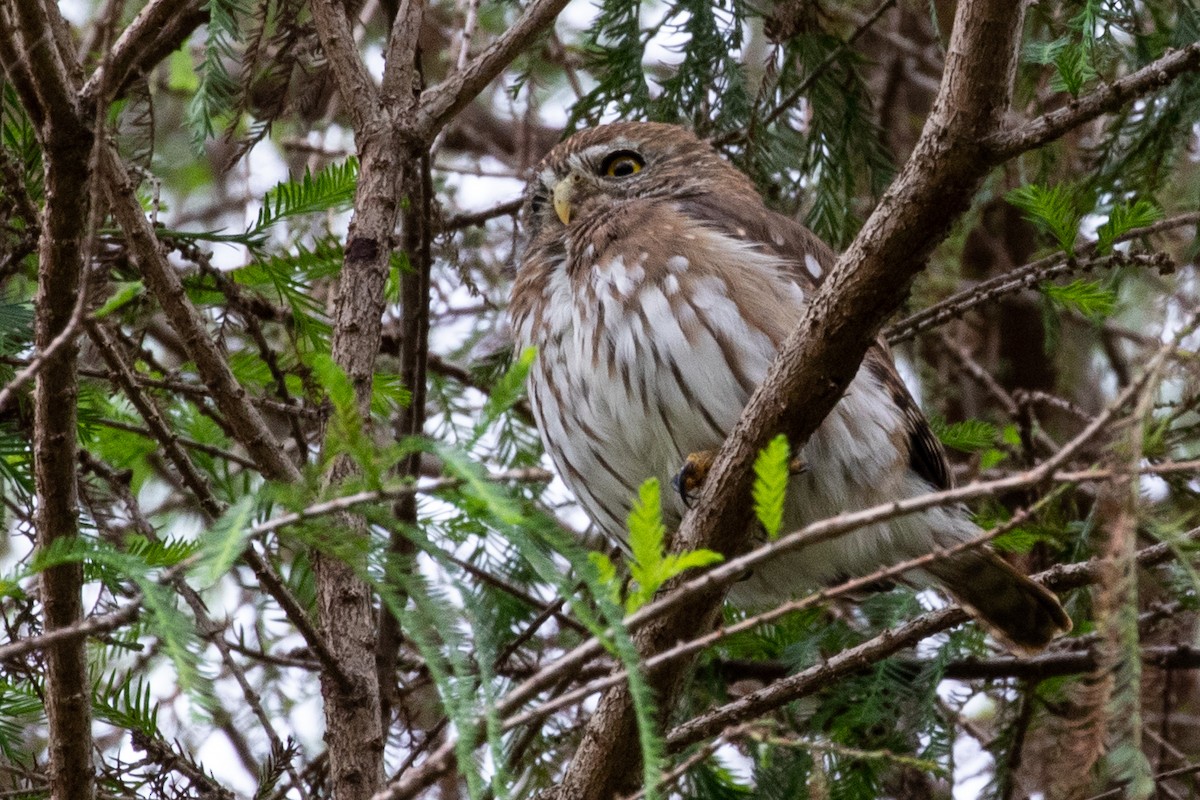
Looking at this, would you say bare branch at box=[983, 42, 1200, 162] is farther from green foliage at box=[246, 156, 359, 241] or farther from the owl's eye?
the owl's eye

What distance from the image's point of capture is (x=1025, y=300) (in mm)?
5938

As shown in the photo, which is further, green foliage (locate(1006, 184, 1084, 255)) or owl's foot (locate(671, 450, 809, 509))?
owl's foot (locate(671, 450, 809, 509))

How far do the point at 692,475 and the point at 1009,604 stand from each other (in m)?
0.95

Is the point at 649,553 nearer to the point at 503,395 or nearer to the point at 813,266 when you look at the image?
the point at 503,395

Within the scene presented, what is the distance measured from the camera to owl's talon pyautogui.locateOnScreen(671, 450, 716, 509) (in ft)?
11.3

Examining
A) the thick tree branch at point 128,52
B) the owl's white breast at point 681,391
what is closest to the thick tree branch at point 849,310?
the owl's white breast at point 681,391

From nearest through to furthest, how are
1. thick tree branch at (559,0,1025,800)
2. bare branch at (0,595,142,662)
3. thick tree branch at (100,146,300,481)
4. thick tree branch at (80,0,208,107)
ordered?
bare branch at (0,595,142,662), thick tree branch at (80,0,208,107), thick tree branch at (559,0,1025,800), thick tree branch at (100,146,300,481)

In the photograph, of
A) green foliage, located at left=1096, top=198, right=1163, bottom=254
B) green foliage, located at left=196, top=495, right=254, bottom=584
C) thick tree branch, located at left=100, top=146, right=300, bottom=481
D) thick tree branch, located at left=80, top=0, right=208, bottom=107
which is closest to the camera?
green foliage, located at left=196, top=495, right=254, bottom=584

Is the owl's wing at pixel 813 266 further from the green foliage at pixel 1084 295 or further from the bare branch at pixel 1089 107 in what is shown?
the bare branch at pixel 1089 107

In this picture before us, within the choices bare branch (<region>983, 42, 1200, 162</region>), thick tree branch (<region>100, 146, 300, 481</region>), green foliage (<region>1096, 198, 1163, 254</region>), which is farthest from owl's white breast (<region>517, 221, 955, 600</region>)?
bare branch (<region>983, 42, 1200, 162</region>)

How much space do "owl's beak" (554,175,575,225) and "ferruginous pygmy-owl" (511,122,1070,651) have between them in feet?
0.58

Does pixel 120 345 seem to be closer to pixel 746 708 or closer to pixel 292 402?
pixel 292 402

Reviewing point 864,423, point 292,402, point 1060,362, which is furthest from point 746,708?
point 1060,362

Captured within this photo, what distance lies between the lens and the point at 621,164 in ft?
14.7
